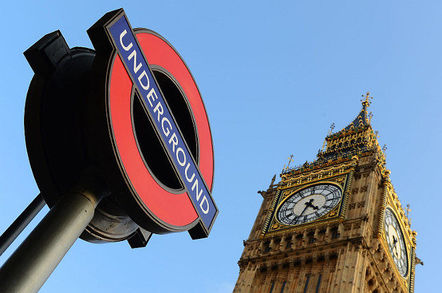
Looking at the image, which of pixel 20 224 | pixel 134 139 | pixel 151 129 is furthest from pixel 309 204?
pixel 134 139

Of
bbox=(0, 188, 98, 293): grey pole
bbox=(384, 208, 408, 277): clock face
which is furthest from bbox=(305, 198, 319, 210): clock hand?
bbox=(0, 188, 98, 293): grey pole

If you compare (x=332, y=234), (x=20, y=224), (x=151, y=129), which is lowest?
(x=20, y=224)

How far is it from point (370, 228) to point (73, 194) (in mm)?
39355

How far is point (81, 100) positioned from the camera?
287 inches

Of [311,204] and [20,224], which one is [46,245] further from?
[311,204]

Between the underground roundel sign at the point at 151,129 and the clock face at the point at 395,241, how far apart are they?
3939 centimetres

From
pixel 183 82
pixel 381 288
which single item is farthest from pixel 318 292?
pixel 183 82

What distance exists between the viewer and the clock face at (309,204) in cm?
4548

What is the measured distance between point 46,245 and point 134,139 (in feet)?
5.51

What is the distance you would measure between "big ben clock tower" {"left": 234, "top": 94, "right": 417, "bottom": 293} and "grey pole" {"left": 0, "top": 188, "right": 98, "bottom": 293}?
1295 inches

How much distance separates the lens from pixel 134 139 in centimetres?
698

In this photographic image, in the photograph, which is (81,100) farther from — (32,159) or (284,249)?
(284,249)

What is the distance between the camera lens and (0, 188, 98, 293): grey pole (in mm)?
Answer: 5727

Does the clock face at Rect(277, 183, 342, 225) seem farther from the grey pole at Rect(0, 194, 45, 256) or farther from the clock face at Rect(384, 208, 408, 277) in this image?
the grey pole at Rect(0, 194, 45, 256)
